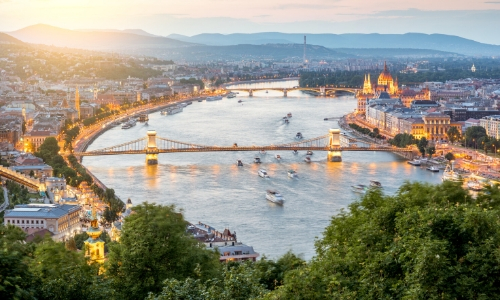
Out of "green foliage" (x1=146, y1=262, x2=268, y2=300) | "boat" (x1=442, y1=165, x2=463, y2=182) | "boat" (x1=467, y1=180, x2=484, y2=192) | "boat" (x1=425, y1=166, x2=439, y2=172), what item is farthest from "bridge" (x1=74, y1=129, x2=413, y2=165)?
"green foliage" (x1=146, y1=262, x2=268, y2=300)

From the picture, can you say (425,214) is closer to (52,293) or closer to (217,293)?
(217,293)

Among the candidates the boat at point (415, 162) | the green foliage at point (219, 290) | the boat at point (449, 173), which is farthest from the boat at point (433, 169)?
the green foliage at point (219, 290)

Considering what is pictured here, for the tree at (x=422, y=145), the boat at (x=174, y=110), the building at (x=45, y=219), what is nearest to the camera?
the building at (x=45, y=219)

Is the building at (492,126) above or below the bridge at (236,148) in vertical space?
above

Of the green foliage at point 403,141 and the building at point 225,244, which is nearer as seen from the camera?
the building at point 225,244

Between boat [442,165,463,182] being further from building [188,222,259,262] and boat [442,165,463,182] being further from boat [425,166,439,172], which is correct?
building [188,222,259,262]

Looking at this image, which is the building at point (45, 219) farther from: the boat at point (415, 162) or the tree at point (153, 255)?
the boat at point (415, 162)
